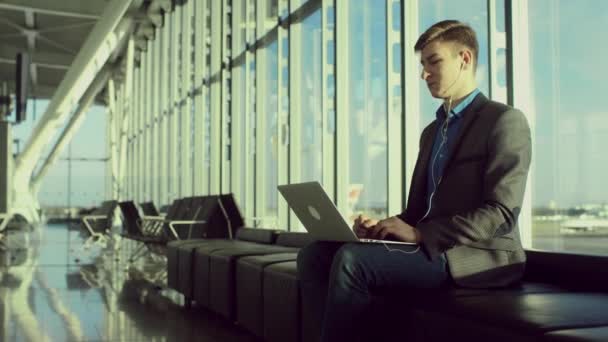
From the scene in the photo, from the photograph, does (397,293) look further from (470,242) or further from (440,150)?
(440,150)

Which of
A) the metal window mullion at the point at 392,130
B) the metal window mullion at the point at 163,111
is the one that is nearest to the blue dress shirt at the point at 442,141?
the metal window mullion at the point at 392,130

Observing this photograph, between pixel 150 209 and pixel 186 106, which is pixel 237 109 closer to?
pixel 150 209

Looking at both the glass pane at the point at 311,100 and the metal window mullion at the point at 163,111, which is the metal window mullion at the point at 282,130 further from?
the metal window mullion at the point at 163,111

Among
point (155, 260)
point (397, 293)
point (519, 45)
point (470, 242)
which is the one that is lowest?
point (155, 260)

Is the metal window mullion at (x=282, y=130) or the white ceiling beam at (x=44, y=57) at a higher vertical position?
the white ceiling beam at (x=44, y=57)

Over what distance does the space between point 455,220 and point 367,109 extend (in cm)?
367

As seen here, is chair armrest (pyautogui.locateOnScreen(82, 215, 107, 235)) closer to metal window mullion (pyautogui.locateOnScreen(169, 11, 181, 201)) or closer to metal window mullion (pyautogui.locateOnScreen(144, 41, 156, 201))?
metal window mullion (pyautogui.locateOnScreen(169, 11, 181, 201))

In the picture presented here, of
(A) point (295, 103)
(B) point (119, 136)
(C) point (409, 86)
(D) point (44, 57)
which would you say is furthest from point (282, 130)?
(D) point (44, 57)

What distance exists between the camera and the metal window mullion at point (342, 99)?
589 cm

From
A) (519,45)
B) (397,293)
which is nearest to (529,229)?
(519,45)

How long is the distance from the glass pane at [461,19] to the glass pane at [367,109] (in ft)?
1.78

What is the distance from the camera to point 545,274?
2545 mm

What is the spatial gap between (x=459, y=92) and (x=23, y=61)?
38.9 ft

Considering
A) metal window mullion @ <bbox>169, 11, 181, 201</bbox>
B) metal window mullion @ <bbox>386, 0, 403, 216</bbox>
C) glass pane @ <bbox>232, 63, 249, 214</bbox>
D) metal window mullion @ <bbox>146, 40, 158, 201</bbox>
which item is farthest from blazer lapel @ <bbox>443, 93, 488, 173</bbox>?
metal window mullion @ <bbox>146, 40, 158, 201</bbox>
